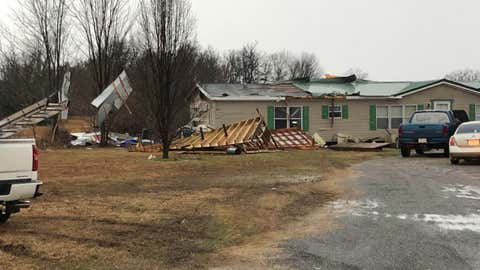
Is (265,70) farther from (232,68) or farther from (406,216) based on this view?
(406,216)

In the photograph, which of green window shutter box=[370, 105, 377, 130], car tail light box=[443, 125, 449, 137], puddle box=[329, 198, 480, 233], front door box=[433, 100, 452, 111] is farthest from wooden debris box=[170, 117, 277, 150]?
puddle box=[329, 198, 480, 233]

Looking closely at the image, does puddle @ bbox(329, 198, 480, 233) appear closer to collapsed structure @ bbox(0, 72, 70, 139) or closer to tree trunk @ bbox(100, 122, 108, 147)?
collapsed structure @ bbox(0, 72, 70, 139)

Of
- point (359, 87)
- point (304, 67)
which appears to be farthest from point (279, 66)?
point (359, 87)

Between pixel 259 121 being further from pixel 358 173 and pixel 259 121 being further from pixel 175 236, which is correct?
pixel 175 236

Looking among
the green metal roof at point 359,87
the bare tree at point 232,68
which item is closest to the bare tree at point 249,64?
the bare tree at point 232,68

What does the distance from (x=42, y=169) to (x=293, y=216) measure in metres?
9.57

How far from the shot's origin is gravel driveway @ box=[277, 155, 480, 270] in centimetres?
594

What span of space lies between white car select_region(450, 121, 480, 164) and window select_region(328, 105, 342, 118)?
13.0 metres

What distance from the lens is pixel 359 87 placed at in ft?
106

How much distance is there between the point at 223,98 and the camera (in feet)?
92.2

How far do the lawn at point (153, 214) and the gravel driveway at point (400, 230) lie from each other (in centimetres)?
79

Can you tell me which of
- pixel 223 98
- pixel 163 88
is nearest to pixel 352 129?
pixel 223 98

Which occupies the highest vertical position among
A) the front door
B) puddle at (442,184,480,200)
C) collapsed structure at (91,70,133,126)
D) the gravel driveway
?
collapsed structure at (91,70,133,126)

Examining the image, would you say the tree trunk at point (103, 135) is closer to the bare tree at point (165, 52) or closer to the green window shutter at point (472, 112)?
the bare tree at point (165, 52)
